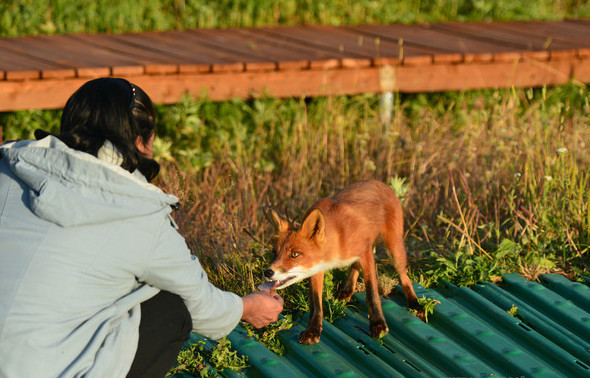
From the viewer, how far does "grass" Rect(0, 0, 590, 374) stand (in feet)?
15.3

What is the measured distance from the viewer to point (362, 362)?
3.69 meters

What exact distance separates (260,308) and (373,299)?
68 cm

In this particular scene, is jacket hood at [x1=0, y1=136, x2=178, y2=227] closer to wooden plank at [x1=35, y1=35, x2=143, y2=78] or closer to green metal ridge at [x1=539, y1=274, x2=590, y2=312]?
green metal ridge at [x1=539, y1=274, x2=590, y2=312]

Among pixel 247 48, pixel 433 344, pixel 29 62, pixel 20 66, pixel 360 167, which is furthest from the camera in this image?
pixel 247 48

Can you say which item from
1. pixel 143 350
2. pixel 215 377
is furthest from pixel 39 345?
pixel 215 377

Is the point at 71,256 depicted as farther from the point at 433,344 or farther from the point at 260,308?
the point at 433,344

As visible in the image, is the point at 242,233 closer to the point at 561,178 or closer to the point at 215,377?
the point at 215,377

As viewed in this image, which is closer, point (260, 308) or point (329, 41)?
point (260, 308)

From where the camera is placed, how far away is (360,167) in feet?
19.9

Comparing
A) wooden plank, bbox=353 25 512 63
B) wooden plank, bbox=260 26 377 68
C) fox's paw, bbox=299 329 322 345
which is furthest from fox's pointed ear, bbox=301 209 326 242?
wooden plank, bbox=353 25 512 63

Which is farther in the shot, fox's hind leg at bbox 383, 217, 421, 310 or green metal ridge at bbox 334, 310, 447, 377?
fox's hind leg at bbox 383, 217, 421, 310

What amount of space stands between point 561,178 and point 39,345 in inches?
133

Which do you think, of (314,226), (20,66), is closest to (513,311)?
(314,226)

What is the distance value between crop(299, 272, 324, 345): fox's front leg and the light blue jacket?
1114 millimetres
